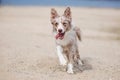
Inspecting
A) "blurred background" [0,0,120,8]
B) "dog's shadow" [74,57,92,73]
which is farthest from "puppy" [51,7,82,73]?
"blurred background" [0,0,120,8]

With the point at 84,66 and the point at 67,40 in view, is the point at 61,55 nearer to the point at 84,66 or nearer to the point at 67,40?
the point at 67,40

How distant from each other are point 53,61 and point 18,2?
2265 centimetres

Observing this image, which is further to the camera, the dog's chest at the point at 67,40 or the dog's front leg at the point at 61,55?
the dog's front leg at the point at 61,55

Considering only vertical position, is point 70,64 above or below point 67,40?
below

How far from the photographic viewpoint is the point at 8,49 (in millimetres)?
10250

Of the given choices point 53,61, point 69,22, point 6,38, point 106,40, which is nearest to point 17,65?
point 53,61

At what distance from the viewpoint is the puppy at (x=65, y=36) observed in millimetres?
7555

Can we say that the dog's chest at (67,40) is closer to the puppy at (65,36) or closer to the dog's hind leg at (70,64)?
the puppy at (65,36)

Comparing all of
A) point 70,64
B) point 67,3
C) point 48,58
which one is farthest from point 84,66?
point 67,3

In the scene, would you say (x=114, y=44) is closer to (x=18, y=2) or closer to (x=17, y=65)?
(x=17, y=65)

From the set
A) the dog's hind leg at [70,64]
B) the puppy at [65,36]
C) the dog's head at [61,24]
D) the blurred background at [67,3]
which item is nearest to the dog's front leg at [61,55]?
the puppy at [65,36]

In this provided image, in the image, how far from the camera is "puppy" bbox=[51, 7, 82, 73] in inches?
297

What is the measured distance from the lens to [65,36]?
306 inches

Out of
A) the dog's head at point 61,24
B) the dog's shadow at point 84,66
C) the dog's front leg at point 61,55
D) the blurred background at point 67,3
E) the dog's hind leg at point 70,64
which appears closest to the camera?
the dog's head at point 61,24
